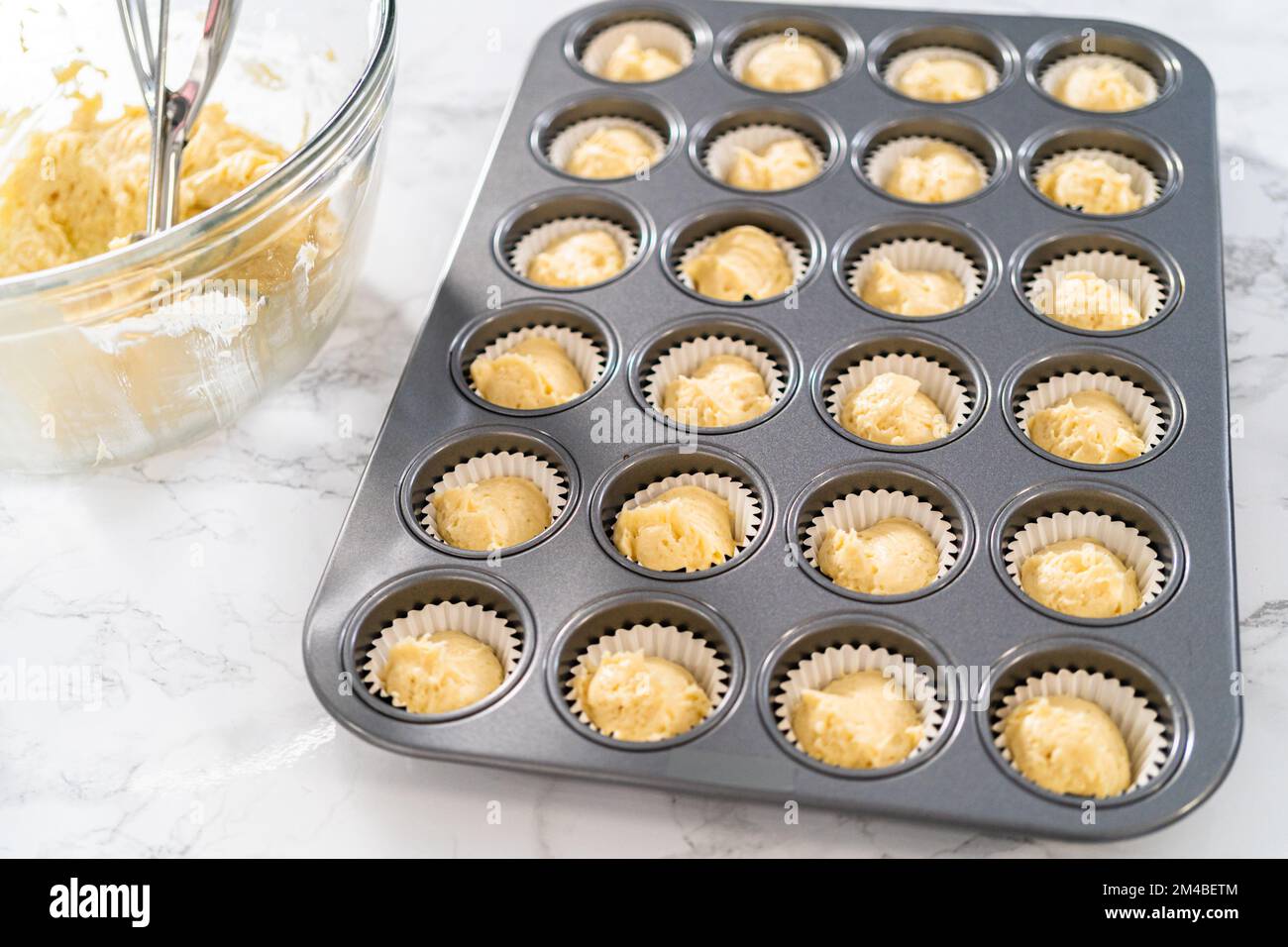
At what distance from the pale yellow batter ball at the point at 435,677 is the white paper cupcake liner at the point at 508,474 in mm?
327

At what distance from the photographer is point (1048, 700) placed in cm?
192

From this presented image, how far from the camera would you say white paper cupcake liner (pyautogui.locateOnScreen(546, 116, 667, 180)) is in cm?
295

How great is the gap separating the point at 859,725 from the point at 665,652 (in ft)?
1.10

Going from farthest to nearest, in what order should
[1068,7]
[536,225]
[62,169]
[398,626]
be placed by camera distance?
[1068,7] < [536,225] < [62,169] < [398,626]

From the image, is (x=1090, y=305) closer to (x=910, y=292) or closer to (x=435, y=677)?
(x=910, y=292)

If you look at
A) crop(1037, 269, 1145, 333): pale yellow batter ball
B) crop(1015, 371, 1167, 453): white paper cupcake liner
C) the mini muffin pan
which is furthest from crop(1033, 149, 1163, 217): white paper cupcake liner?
crop(1015, 371, 1167, 453): white paper cupcake liner

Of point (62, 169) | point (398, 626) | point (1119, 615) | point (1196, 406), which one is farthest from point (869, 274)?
point (62, 169)

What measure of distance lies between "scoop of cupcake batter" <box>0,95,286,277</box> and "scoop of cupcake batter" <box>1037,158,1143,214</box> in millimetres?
1599

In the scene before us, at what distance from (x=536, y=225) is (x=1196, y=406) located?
135cm

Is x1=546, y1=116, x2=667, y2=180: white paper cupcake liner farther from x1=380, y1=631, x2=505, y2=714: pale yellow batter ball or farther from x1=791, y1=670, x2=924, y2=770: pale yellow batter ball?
x1=791, y1=670, x2=924, y2=770: pale yellow batter ball

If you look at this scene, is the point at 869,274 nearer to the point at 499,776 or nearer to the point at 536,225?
the point at 536,225

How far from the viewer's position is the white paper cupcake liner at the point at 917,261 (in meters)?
2.62

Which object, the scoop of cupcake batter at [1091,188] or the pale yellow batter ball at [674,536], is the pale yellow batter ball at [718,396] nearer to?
the pale yellow batter ball at [674,536]

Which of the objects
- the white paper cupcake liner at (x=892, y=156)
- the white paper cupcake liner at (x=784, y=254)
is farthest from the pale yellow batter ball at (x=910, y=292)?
the white paper cupcake liner at (x=892, y=156)
